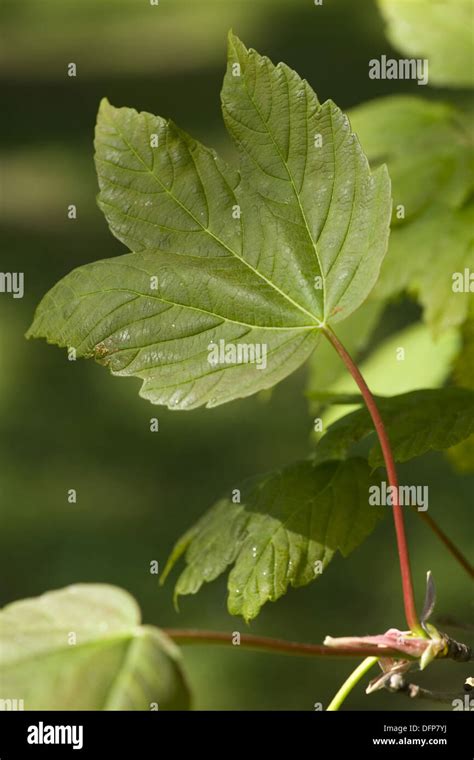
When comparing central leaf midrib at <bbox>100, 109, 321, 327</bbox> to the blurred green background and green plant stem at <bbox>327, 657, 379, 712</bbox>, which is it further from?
the blurred green background

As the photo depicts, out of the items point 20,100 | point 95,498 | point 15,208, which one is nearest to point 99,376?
point 95,498

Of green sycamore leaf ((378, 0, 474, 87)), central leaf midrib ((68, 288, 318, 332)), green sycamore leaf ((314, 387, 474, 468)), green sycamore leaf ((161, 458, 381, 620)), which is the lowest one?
green sycamore leaf ((161, 458, 381, 620))

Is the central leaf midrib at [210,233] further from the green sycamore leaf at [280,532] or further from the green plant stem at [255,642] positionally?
the green plant stem at [255,642]

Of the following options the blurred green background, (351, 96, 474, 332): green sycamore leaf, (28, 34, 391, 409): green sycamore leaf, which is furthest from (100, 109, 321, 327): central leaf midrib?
the blurred green background

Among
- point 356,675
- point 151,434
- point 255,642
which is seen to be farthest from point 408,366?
point 151,434

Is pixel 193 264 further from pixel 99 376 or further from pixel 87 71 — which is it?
pixel 87 71

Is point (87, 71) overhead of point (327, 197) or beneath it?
overhead

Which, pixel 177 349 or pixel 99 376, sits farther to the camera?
pixel 99 376
